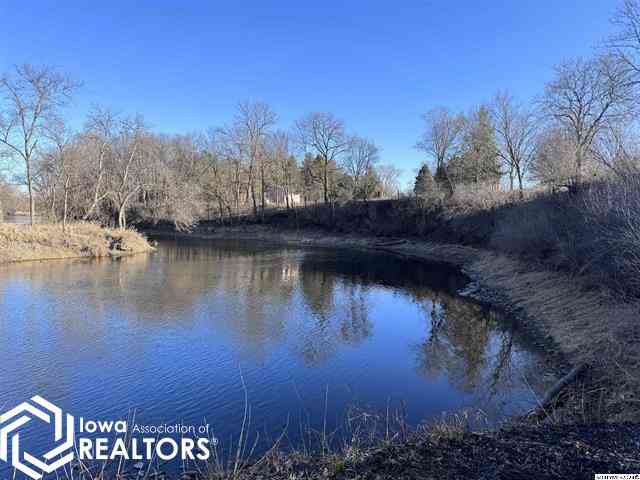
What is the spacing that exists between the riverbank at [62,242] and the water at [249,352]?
23.5 ft

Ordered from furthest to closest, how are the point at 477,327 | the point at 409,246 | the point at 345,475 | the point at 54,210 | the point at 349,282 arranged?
the point at 409,246 < the point at 54,210 < the point at 349,282 < the point at 477,327 < the point at 345,475

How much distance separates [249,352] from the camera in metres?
11.7

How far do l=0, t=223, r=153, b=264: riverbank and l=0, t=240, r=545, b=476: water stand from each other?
23.5 ft

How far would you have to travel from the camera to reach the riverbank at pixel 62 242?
92.6ft

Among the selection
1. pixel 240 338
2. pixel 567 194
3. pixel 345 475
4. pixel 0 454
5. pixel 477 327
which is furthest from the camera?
pixel 567 194

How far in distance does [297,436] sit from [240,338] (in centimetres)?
577

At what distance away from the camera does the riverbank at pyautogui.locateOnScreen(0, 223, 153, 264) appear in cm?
2823

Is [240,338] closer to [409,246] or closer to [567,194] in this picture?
[567,194]

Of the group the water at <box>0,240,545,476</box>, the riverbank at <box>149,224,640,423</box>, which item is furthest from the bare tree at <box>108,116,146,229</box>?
the riverbank at <box>149,224,640,423</box>

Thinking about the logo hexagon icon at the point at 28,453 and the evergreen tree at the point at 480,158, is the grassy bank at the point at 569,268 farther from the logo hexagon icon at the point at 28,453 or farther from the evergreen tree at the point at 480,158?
the logo hexagon icon at the point at 28,453

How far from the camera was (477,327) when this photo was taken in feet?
51.0

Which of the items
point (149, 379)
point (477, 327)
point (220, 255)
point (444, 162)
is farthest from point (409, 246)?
point (149, 379)

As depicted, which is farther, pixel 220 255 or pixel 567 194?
pixel 220 255

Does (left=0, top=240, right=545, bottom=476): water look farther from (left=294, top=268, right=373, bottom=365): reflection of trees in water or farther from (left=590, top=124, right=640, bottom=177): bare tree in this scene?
(left=590, top=124, right=640, bottom=177): bare tree
